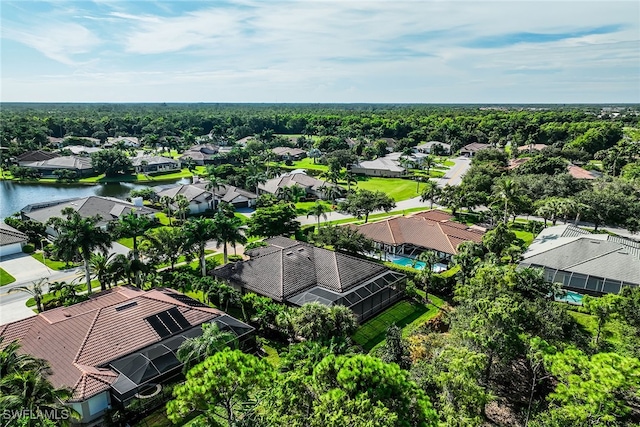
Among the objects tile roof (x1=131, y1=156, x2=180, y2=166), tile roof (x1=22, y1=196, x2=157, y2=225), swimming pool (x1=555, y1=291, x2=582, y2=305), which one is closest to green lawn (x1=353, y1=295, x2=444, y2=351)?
swimming pool (x1=555, y1=291, x2=582, y2=305)

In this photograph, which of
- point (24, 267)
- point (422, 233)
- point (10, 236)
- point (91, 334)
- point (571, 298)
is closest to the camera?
point (91, 334)

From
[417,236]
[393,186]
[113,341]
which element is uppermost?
[113,341]

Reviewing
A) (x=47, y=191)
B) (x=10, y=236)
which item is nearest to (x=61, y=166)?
(x=47, y=191)

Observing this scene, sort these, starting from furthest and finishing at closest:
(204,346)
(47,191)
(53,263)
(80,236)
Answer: (47,191) < (53,263) < (80,236) < (204,346)

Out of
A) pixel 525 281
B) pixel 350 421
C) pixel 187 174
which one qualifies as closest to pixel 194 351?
pixel 350 421

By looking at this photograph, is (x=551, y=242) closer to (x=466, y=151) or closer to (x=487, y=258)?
(x=487, y=258)

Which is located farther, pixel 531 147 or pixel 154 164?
pixel 531 147

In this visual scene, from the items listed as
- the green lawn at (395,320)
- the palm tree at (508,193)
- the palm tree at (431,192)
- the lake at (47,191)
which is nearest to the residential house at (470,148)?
the palm tree at (431,192)

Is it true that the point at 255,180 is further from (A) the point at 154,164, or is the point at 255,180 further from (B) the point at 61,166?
(B) the point at 61,166
